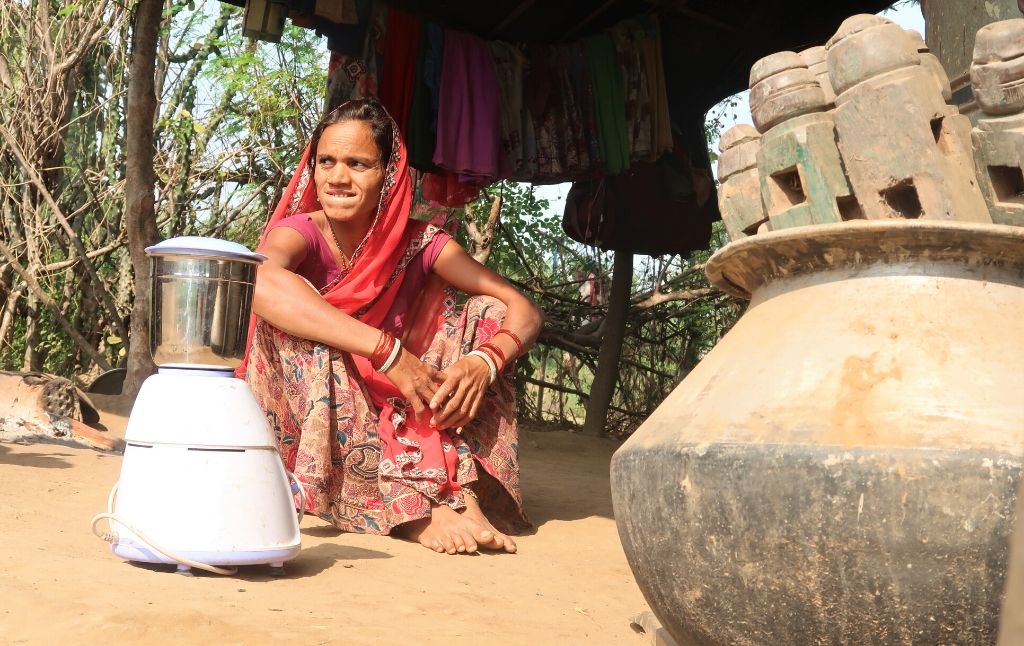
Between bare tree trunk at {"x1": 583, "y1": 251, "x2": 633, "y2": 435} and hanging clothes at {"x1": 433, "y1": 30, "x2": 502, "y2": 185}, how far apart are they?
1.81 meters

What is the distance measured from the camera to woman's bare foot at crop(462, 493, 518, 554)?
123 inches

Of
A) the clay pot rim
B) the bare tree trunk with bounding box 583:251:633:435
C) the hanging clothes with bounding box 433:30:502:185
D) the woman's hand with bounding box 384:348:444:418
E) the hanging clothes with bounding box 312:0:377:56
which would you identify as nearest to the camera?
the clay pot rim

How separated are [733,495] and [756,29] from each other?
5132 mm

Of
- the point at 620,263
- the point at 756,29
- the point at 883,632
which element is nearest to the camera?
the point at 883,632

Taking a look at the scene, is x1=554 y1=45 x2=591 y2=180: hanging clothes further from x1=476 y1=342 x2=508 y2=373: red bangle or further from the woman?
x1=476 y1=342 x2=508 y2=373: red bangle

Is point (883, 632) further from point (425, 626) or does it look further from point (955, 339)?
point (425, 626)

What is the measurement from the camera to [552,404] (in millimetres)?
7855

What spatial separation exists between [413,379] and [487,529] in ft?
1.70

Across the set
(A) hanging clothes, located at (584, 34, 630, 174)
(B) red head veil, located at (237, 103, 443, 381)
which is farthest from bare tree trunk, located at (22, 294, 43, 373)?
(B) red head veil, located at (237, 103, 443, 381)

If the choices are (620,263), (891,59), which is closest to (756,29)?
(620,263)

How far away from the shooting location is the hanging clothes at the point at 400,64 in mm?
5227

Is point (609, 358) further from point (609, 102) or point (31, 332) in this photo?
point (31, 332)

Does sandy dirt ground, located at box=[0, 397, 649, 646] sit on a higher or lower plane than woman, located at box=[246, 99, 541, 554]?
lower

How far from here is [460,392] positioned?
10.6 feet
